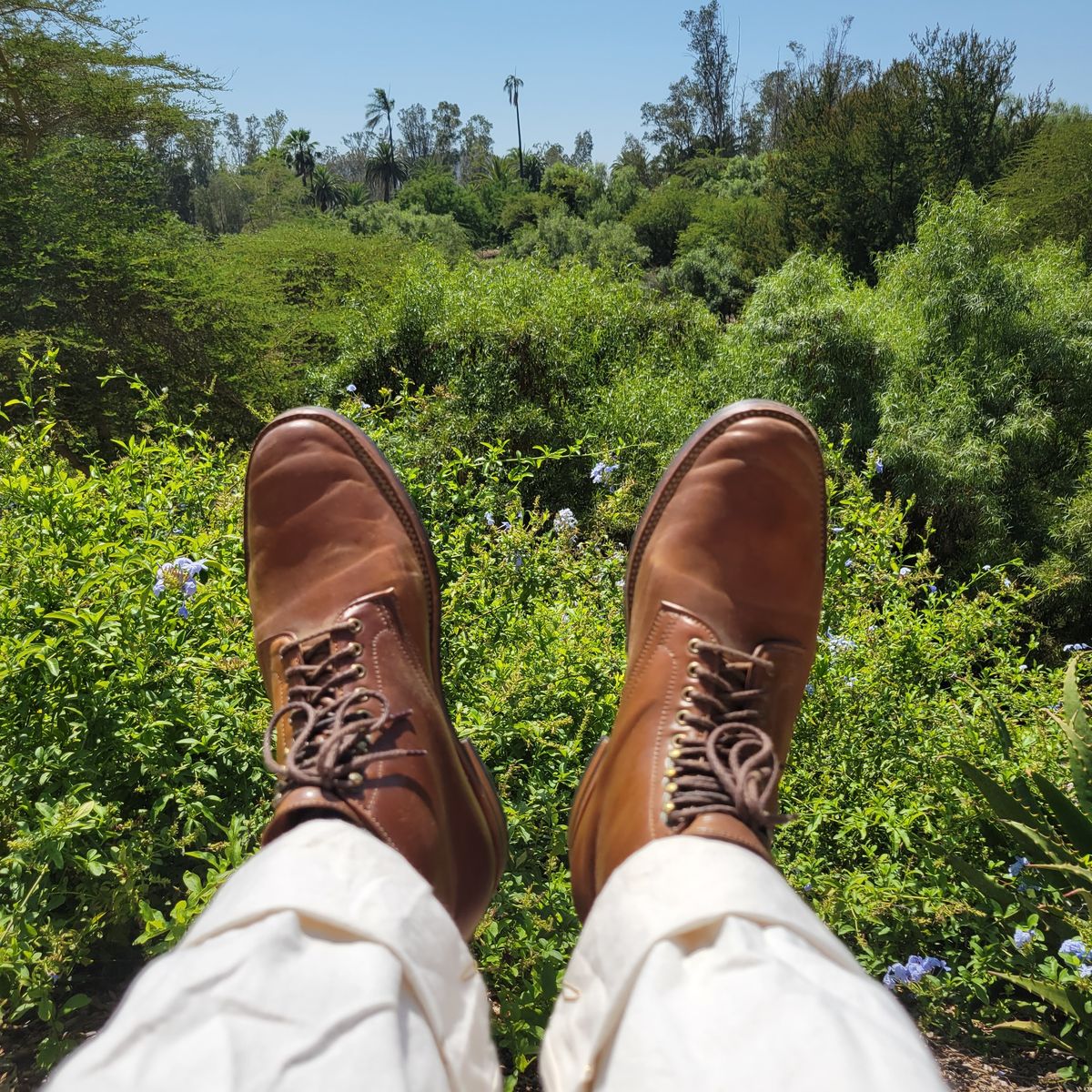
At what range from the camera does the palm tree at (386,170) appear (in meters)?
51.8

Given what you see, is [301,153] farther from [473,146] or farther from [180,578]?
[180,578]

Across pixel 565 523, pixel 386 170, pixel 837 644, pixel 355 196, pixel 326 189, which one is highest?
pixel 386 170

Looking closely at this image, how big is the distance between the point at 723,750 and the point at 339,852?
62cm

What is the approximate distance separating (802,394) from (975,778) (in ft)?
19.7

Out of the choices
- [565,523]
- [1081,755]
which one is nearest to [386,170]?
[565,523]

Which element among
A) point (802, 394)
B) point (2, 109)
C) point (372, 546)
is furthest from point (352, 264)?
point (372, 546)

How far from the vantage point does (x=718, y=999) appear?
0.79 metres

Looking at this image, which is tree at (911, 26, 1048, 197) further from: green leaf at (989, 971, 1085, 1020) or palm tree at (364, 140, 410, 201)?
palm tree at (364, 140, 410, 201)

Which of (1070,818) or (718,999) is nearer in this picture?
(718,999)

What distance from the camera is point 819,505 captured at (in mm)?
1693

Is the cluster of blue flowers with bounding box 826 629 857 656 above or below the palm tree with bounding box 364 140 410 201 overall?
below

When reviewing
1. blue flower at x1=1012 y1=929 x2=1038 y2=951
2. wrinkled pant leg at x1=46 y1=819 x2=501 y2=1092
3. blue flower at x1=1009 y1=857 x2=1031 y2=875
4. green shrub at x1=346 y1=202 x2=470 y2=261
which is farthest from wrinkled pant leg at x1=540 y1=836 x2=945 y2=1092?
green shrub at x1=346 y1=202 x2=470 y2=261

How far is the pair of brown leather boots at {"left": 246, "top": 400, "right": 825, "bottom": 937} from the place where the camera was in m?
1.16

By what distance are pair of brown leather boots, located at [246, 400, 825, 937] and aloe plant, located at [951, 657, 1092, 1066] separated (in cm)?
68
